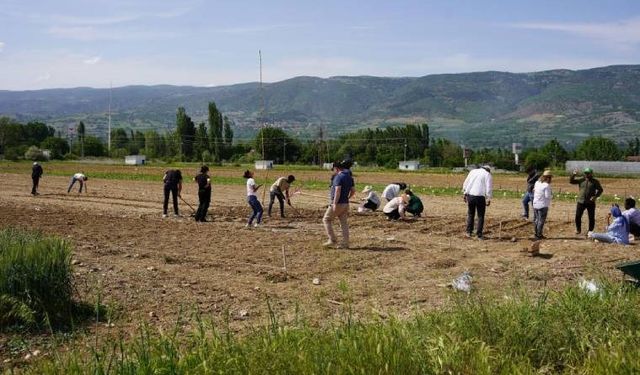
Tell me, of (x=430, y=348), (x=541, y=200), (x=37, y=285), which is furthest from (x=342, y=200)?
(x=430, y=348)

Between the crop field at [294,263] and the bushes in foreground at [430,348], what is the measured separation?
0.54 meters

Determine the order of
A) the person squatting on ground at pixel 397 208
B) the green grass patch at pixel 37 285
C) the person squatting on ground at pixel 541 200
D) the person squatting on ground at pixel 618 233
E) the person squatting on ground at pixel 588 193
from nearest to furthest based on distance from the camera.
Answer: the green grass patch at pixel 37 285
the person squatting on ground at pixel 618 233
the person squatting on ground at pixel 541 200
the person squatting on ground at pixel 588 193
the person squatting on ground at pixel 397 208

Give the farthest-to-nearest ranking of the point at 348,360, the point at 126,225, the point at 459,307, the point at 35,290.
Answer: the point at 126,225 < the point at 35,290 < the point at 459,307 < the point at 348,360

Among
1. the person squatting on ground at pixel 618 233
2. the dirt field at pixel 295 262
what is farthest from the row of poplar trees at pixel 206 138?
the person squatting on ground at pixel 618 233

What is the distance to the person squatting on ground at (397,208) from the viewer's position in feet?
60.9

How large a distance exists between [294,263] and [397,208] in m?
7.50

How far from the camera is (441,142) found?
133500 mm

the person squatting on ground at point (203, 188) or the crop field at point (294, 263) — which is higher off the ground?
the person squatting on ground at point (203, 188)

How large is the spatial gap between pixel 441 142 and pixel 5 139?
269ft

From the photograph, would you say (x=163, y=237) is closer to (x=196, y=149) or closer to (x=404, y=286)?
(x=404, y=286)

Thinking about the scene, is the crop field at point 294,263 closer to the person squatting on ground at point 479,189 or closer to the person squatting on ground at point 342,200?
the person squatting on ground at point 342,200

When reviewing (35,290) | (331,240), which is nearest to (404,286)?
(331,240)

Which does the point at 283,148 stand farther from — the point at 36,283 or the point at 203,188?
the point at 36,283

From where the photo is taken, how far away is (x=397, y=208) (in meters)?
18.6
